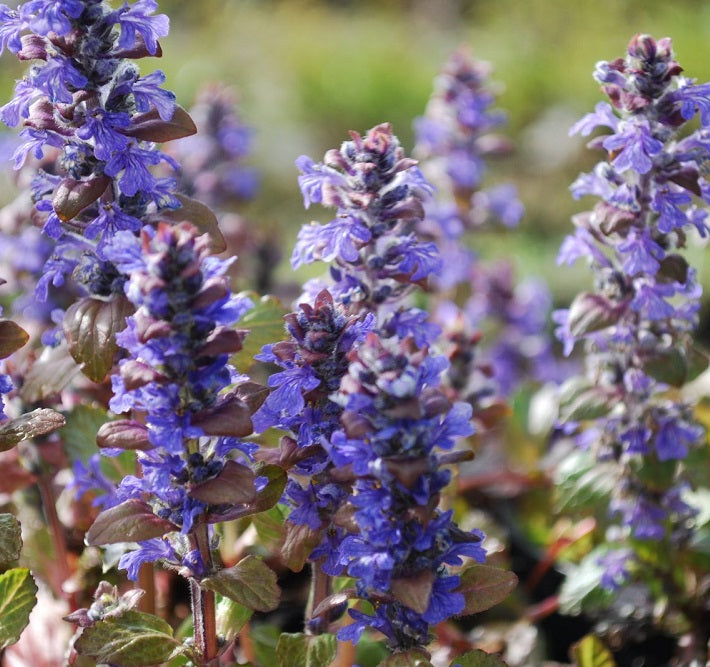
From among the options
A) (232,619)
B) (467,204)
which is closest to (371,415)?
(232,619)

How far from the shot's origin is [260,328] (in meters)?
2.04

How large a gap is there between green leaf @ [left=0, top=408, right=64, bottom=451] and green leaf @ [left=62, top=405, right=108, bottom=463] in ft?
1.48

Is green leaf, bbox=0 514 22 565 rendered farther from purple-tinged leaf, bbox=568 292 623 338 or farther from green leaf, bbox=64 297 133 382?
purple-tinged leaf, bbox=568 292 623 338

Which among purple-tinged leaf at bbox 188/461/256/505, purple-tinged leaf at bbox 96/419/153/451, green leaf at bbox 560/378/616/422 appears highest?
purple-tinged leaf at bbox 96/419/153/451

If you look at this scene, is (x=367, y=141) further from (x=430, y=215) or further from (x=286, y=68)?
(x=286, y=68)

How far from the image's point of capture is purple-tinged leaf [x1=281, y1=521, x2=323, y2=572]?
5.66 ft

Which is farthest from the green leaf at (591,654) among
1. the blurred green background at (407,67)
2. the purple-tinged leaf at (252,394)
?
the blurred green background at (407,67)

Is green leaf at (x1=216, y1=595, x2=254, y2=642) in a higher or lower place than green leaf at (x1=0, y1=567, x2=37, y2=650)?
lower

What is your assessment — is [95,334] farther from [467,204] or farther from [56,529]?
[467,204]

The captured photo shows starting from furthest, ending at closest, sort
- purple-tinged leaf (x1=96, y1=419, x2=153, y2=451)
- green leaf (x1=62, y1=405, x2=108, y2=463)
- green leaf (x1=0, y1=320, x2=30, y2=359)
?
green leaf (x1=62, y1=405, x2=108, y2=463) < green leaf (x1=0, y1=320, x2=30, y2=359) < purple-tinged leaf (x1=96, y1=419, x2=153, y2=451)

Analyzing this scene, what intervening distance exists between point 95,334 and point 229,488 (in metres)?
0.46

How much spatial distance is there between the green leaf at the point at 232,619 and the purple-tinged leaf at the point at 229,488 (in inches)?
12.5

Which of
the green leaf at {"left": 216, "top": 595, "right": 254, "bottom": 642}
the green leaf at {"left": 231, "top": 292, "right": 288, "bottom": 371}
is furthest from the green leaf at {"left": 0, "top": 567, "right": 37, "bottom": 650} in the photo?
the green leaf at {"left": 231, "top": 292, "right": 288, "bottom": 371}

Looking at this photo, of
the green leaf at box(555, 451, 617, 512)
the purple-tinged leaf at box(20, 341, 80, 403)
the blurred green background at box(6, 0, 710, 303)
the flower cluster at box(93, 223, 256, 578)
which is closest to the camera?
the flower cluster at box(93, 223, 256, 578)
